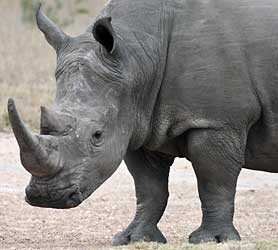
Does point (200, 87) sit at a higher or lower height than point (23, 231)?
higher

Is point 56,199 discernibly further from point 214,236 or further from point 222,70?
point 222,70

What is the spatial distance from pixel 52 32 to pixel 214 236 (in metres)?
1.97

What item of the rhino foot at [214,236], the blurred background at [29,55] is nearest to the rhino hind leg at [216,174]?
the rhino foot at [214,236]

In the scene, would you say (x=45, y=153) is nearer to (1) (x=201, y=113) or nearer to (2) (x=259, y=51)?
(1) (x=201, y=113)

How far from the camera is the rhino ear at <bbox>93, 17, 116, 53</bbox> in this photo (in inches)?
353

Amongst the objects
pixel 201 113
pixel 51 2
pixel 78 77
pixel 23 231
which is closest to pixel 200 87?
pixel 201 113

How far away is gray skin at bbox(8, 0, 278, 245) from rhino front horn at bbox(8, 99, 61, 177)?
286 millimetres

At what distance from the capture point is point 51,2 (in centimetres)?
2795

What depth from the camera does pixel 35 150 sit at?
27.5 ft

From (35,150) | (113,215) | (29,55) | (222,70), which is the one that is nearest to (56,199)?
(35,150)

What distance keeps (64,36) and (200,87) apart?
1.07 metres

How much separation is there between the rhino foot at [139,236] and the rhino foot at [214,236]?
0.46 meters

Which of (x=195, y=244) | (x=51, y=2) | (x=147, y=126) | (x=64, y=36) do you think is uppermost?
(x=64, y=36)

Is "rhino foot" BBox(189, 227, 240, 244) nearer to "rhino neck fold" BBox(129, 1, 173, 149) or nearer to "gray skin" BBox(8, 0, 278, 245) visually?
"gray skin" BBox(8, 0, 278, 245)
